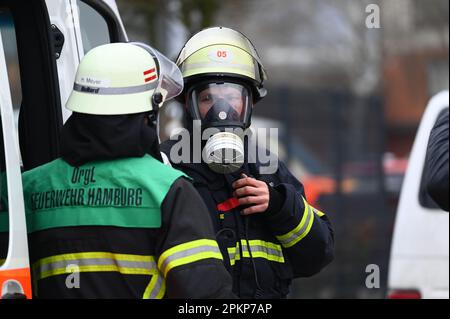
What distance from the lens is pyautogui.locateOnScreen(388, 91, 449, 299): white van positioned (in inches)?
229

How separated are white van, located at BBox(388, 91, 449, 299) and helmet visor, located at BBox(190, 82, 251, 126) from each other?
2658 millimetres

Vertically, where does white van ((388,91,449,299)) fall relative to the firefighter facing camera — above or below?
below

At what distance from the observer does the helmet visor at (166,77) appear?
3043mm

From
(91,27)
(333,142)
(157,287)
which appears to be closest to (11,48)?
(91,27)

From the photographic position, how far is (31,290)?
9.75ft

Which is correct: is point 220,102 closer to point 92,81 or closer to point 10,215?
point 92,81

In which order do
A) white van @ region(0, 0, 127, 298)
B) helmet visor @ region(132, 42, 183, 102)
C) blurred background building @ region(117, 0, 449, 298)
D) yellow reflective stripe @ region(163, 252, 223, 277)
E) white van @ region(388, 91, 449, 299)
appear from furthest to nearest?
blurred background building @ region(117, 0, 449, 298), white van @ region(388, 91, 449, 299), white van @ region(0, 0, 127, 298), helmet visor @ region(132, 42, 183, 102), yellow reflective stripe @ region(163, 252, 223, 277)

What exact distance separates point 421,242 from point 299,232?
269 cm

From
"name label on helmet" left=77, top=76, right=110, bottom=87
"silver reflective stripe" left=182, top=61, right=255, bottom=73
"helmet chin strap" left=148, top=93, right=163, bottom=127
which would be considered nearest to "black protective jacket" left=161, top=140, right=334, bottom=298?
"silver reflective stripe" left=182, top=61, right=255, bottom=73

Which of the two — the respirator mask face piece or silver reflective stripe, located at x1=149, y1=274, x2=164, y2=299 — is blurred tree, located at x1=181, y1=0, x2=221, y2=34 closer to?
the respirator mask face piece

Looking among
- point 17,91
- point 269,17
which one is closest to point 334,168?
point 17,91

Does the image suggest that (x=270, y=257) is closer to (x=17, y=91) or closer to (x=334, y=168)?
(x=17, y=91)

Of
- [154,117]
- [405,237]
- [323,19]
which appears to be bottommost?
[405,237]
